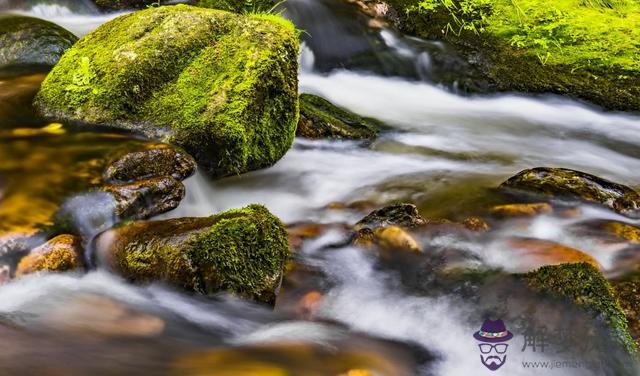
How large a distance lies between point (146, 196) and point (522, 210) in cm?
311

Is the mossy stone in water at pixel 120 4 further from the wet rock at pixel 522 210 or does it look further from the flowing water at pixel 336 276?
the wet rock at pixel 522 210

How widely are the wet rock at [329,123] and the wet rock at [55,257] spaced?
11.0 ft

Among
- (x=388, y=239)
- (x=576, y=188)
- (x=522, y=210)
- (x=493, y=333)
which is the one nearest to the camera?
(x=493, y=333)

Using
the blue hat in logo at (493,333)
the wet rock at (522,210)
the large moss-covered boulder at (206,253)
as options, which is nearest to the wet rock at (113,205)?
the large moss-covered boulder at (206,253)

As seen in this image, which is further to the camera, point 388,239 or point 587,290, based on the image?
point 388,239

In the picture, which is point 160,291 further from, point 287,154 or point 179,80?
point 287,154

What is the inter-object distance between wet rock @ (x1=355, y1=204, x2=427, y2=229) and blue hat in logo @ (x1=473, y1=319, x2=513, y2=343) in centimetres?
125

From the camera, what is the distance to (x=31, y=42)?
6785 mm

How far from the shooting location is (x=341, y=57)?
8891mm

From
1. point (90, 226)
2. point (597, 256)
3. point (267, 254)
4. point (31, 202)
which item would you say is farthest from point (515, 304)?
point (31, 202)

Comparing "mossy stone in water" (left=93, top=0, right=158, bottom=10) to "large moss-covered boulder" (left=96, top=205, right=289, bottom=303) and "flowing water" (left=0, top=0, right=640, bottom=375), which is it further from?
"large moss-covered boulder" (left=96, top=205, right=289, bottom=303)

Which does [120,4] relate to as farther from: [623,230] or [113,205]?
[623,230]

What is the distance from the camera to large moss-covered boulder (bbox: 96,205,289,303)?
11.4 feet

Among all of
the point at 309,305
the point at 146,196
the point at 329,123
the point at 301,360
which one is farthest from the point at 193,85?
the point at 301,360
